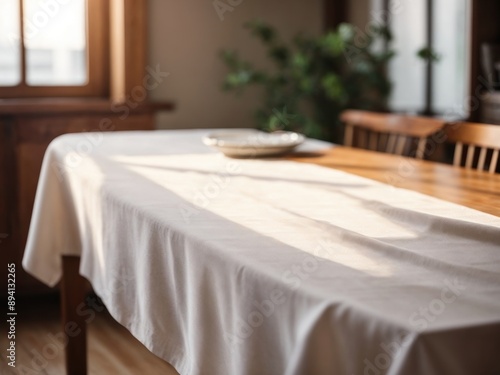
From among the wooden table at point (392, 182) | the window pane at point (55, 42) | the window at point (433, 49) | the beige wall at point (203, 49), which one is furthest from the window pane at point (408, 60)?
the window pane at point (55, 42)

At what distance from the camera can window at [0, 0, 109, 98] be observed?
12.5 feet

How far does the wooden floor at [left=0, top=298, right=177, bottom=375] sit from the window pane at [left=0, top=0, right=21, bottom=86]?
1069 millimetres

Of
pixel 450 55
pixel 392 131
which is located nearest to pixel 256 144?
pixel 392 131

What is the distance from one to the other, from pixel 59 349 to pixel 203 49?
1682 millimetres

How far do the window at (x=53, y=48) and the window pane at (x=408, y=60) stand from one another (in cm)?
144

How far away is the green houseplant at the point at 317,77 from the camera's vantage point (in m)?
3.99

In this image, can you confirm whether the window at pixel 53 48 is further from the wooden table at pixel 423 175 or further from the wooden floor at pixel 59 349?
the wooden table at pixel 423 175

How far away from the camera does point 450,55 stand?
3.84 meters

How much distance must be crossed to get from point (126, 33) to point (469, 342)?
10.2ft

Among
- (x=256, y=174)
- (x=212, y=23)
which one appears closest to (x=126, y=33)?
(x=212, y=23)

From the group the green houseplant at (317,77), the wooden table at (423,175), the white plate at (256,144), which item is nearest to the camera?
the wooden table at (423,175)

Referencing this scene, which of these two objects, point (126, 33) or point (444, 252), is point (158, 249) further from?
point (126, 33)

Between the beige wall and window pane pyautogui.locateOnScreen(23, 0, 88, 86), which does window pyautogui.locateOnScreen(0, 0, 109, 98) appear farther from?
the beige wall

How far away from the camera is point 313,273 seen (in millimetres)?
1217
